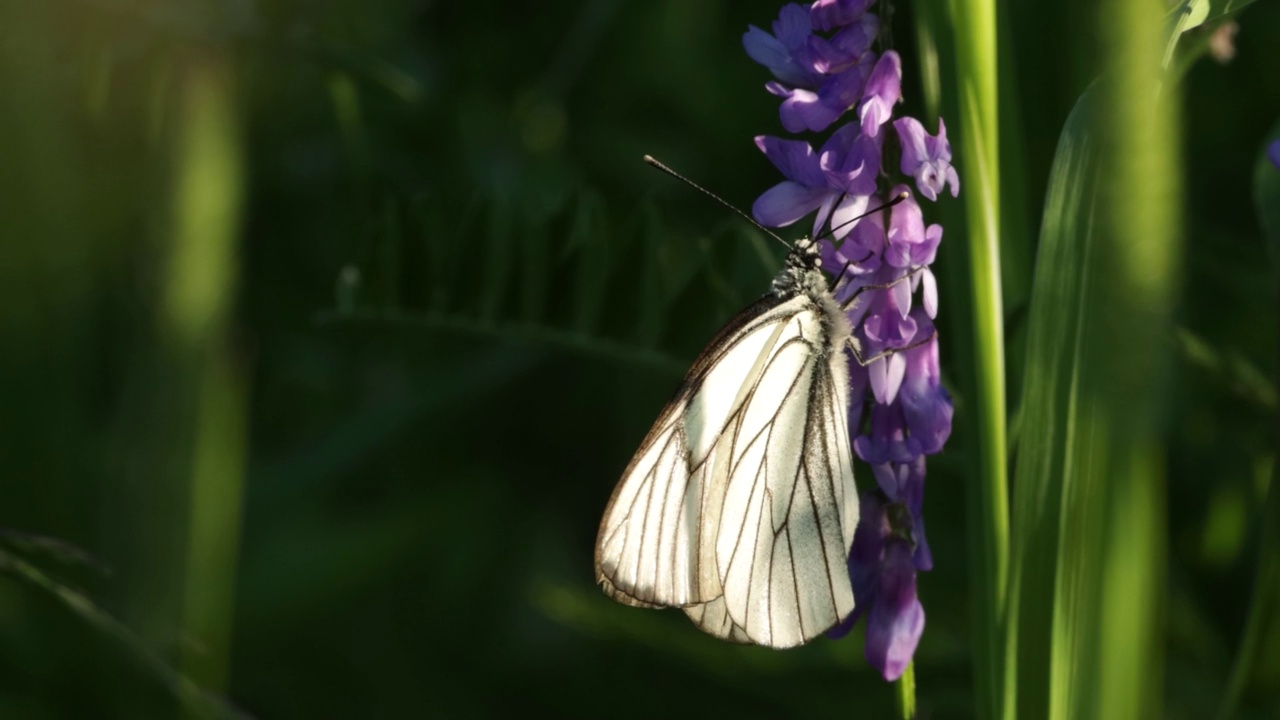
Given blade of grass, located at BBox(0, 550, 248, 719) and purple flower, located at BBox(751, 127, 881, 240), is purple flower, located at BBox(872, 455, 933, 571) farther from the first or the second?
blade of grass, located at BBox(0, 550, 248, 719)

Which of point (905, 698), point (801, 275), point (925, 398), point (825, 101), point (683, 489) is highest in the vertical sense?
point (825, 101)

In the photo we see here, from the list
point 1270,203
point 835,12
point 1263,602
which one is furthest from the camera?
point 1270,203

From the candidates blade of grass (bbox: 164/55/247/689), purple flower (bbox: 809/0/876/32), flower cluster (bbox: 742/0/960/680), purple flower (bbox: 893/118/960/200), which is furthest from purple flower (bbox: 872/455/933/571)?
blade of grass (bbox: 164/55/247/689)

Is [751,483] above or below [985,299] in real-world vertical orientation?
below

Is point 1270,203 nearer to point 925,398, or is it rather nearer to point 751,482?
point 925,398

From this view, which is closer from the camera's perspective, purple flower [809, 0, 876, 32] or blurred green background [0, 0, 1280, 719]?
purple flower [809, 0, 876, 32]

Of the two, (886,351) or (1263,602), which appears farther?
(1263,602)

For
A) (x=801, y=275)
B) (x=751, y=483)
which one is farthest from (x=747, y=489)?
(x=801, y=275)
